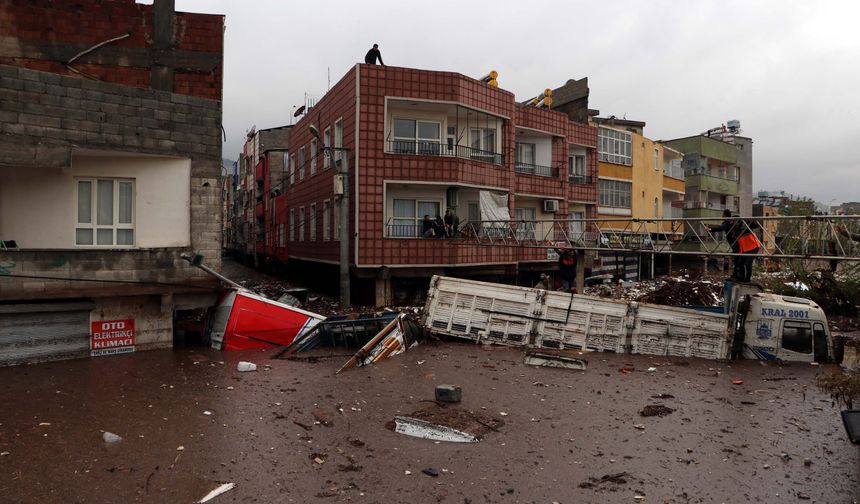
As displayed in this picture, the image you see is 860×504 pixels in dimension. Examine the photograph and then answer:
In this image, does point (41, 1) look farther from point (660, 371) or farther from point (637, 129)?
point (637, 129)

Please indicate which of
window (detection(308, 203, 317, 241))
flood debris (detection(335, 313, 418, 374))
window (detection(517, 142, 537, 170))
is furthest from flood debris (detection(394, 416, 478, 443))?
window (detection(517, 142, 537, 170))

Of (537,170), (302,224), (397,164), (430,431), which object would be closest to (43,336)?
(430,431)

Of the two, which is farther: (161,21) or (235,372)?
(161,21)

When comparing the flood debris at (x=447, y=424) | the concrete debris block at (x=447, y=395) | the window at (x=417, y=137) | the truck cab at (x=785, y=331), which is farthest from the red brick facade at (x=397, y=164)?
the flood debris at (x=447, y=424)

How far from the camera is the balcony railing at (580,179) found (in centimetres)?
2825

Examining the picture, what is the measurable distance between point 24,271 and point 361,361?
6983 mm

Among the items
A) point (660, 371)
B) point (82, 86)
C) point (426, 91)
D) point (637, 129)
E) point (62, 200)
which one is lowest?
point (660, 371)

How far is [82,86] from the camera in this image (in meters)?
11.5

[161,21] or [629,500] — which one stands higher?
[161,21]

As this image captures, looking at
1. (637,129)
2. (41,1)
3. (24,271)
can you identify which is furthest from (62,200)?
(637,129)

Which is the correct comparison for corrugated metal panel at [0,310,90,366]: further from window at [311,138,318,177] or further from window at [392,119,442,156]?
window at [311,138,318,177]

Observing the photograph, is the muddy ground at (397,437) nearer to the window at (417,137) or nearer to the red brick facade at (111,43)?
the red brick facade at (111,43)

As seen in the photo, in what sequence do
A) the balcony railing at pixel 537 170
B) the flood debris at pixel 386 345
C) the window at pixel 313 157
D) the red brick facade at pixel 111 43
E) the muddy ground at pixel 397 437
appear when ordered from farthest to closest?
the balcony railing at pixel 537 170, the window at pixel 313 157, the red brick facade at pixel 111 43, the flood debris at pixel 386 345, the muddy ground at pixel 397 437

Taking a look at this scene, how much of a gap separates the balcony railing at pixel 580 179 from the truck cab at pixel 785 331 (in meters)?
15.8
